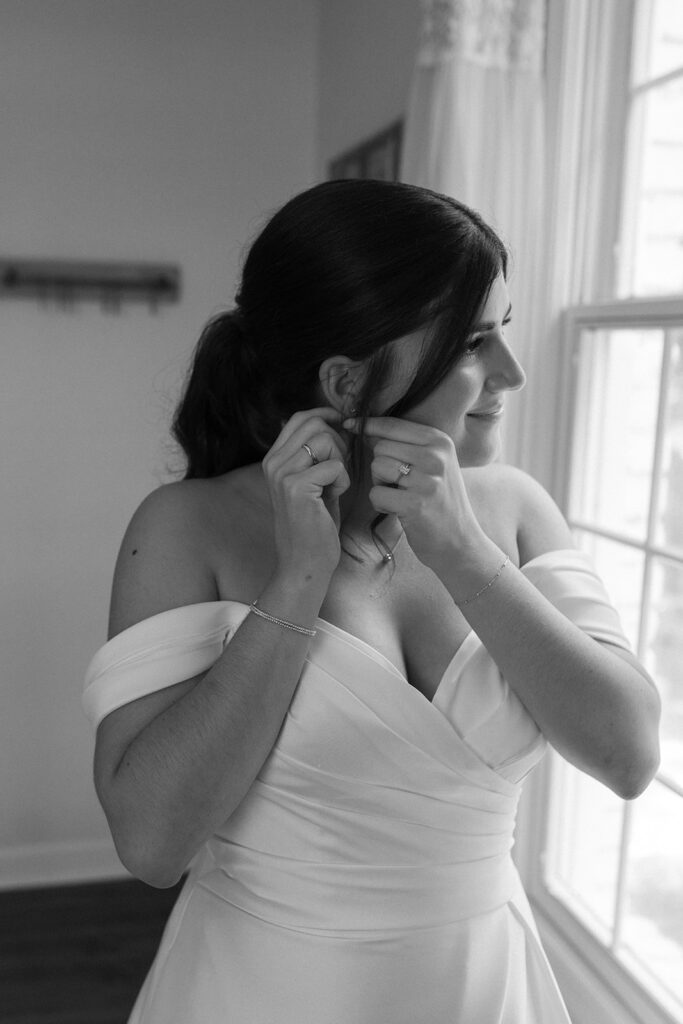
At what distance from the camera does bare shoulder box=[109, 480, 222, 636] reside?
1053mm

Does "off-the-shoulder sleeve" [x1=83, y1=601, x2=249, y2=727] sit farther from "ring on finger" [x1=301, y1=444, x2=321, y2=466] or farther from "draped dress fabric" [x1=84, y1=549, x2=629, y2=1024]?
"ring on finger" [x1=301, y1=444, x2=321, y2=466]

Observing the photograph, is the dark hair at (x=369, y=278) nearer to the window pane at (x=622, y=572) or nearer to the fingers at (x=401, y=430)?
the fingers at (x=401, y=430)

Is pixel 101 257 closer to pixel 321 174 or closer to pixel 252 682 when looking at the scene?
pixel 321 174

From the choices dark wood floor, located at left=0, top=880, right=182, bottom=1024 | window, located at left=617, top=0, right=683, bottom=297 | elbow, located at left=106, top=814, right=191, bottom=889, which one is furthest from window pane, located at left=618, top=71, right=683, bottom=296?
dark wood floor, located at left=0, top=880, right=182, bottom=1024

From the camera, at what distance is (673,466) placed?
1530 mm

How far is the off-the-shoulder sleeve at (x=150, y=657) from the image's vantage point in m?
1.03

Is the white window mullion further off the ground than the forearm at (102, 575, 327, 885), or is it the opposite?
the forearm at (102, 575, 327, 885)

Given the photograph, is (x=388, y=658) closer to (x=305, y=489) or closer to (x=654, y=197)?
(x=305, y=489)

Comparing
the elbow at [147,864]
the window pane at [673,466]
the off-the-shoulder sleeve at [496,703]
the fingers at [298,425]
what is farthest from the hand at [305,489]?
the window pane at [673,466]

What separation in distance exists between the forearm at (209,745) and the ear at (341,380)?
0.68 feet

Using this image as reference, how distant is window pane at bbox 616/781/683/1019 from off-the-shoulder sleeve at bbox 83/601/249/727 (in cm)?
88

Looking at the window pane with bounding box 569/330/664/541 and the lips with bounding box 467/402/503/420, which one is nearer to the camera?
the lips with bounding box 467/402/503/420

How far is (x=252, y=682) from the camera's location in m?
1.00

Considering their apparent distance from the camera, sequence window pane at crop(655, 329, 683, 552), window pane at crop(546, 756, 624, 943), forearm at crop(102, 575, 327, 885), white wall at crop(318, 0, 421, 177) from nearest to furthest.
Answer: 1. forearm at crop(102, 575, 327, 885)
2. window pane at crop(655, 329, 683, 552)
3. window pane at crop(546, 756, 624, 943)
4. white wall at crop(318, 0, 421, 177)
